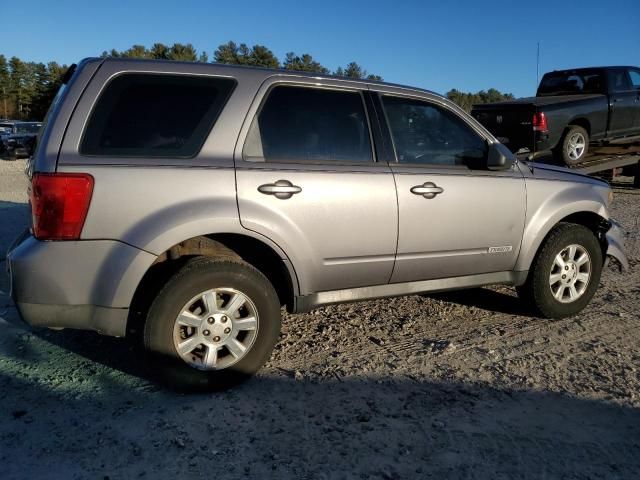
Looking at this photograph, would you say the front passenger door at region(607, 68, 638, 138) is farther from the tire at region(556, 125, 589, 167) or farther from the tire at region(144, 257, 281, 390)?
the tire at region(144, 257, 281, 390)

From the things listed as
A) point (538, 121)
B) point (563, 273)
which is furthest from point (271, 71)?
point (538, 121)

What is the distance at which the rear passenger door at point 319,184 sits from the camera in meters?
3.33

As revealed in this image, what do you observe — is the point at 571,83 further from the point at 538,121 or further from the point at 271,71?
the point at 271,71

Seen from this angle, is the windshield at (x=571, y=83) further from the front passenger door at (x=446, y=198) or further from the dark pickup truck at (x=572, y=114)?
the front passenger door at (x=446, y=198)

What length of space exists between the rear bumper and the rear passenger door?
738mm

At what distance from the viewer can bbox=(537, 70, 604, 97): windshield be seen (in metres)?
9.98

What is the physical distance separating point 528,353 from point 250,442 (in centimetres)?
216

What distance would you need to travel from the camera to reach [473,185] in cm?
405

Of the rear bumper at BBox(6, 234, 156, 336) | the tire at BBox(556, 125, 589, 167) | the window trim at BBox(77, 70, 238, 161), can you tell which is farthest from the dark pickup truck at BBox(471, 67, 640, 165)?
the rear bumper at BBox(6, 234, 156, 336)

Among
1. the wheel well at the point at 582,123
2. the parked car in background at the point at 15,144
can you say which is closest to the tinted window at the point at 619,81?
the wheel well at the point at 582,123

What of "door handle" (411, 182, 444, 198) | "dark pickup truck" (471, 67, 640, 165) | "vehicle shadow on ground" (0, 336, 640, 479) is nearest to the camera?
"vehicle shadow on ground" (0, 336, 640, 479)

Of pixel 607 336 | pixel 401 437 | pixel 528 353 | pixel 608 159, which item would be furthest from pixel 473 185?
pixel 608 159

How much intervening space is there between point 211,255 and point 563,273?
2936 mm

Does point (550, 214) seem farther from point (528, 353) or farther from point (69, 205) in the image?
point (69, 205)
